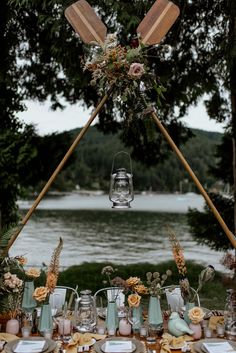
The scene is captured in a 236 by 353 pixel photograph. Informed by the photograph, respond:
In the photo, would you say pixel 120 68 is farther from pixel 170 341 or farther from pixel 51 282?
pixel 170 341

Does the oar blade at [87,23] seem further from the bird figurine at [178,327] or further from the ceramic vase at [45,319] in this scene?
the bird figurine at [178,327]

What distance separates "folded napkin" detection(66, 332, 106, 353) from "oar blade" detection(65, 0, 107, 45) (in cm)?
201

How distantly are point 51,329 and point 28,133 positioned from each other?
4251 millimetres

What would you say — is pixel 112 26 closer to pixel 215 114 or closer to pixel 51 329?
pixel 215 114

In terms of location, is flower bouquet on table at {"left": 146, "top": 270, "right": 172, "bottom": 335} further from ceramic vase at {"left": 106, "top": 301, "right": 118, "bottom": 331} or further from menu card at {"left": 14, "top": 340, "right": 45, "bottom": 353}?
menu card at {"left": 14, "top": 340, "right": 45, "bottom": 353}

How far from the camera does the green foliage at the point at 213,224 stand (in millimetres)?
7641

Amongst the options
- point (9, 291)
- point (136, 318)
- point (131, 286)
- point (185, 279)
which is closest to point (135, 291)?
point (131, 286)

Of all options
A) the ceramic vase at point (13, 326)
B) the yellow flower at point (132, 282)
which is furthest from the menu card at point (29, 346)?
the yellow flower at point (132, 282)

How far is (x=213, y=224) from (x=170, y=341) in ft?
17.8

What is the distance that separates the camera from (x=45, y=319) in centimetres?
262

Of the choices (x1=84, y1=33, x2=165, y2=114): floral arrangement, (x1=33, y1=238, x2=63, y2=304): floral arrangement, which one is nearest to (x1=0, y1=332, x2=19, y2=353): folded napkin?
(x1=33, y1=238, x2=63, y2=304): floral arrangement

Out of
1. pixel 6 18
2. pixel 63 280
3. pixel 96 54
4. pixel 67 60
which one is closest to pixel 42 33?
pixel 6 18

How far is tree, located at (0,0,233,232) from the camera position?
4906 mm

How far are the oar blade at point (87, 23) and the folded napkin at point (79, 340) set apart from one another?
2.01m
